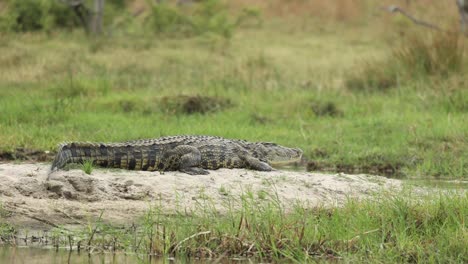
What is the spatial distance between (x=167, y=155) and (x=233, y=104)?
158 inches

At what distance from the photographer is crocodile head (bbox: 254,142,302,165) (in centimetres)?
891

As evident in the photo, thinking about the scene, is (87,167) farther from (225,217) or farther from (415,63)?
(415,63)

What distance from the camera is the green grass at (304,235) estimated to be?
230 inches

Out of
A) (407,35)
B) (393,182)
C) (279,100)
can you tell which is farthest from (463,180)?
(407,35)

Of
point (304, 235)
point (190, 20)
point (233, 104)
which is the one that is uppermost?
point (304, 235)

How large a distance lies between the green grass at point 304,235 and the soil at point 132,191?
0.38 metres

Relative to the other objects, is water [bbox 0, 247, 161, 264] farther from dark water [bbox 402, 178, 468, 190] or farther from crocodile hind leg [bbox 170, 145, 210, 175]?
dark water [bbox 402, 178, 468, 190]

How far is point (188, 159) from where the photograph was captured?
8.13m

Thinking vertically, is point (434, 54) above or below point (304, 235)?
below

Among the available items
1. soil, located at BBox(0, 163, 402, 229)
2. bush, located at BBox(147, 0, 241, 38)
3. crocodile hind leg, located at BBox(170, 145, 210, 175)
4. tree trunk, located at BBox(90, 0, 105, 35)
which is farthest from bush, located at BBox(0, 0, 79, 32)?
soil, located at BBox(0, 163, 402, 229)

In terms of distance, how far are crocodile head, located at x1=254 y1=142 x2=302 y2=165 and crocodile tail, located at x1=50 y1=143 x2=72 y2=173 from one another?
6.01 ft

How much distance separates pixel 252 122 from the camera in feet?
37.8

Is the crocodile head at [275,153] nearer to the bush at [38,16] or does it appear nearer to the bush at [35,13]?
the bush at [38,16]

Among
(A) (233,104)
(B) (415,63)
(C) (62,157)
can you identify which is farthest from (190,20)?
(C) (62,157)
